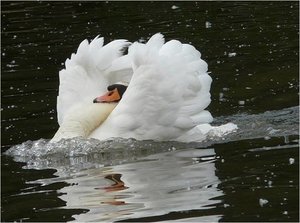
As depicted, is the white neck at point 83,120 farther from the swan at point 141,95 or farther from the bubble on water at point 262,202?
the bubble on water at point 262,202

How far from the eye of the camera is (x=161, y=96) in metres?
10.9

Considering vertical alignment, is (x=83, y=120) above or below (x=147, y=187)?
above

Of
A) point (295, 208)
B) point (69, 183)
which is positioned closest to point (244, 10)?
point (69, 183)

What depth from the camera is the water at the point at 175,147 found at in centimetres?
835

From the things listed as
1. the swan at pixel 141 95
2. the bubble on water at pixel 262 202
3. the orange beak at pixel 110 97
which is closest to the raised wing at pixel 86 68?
the swan at pixel 141 95

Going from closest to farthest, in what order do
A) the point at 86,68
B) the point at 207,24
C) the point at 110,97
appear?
the point at 110,97 → the point at 86,68 → the point at 207,24

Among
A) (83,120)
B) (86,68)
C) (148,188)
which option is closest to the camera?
(148,188)

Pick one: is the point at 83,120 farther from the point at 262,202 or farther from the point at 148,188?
the point at 262,202

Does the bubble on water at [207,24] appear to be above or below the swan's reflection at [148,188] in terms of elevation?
above

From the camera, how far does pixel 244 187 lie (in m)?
8.58

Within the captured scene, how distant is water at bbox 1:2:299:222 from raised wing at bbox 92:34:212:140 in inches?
7.0

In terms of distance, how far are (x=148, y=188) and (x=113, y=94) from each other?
9.64ft

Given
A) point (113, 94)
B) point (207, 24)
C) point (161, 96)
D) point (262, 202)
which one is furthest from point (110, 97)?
point (207, 24)

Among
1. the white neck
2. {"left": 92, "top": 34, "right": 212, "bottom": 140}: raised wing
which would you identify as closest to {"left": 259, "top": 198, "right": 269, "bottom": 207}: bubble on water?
{"left": 92, "top": 34, "right": 212, "bottom": 140}: raised wing
